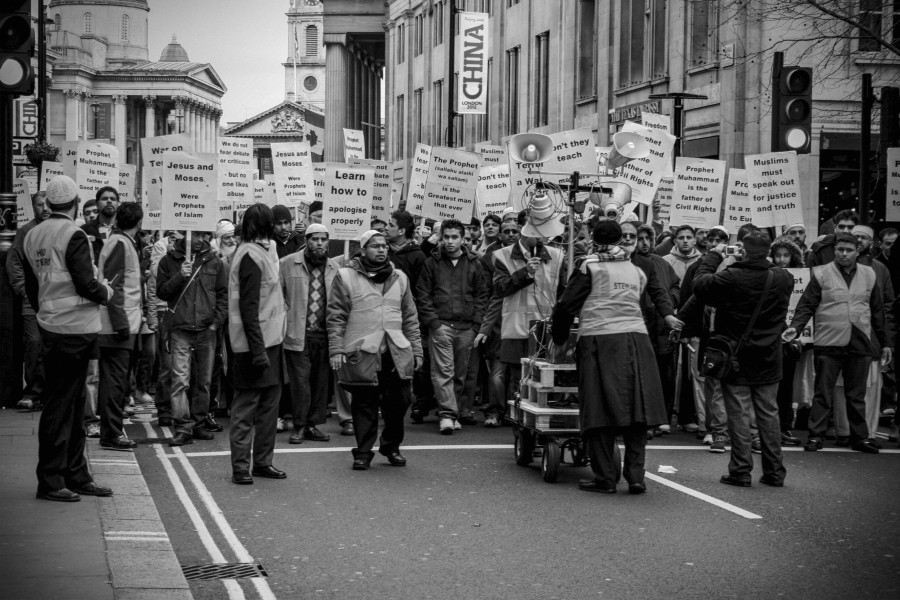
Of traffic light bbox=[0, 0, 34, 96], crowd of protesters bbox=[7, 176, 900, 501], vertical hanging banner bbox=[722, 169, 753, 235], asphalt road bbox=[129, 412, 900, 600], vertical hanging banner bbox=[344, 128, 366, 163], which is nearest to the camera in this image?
asphalt road bbox=[129, 412, 900, 600]

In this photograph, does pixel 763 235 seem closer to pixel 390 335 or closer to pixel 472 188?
pixel 390 335

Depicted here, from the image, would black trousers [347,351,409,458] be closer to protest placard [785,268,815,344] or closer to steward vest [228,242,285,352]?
steward vest [228,242,285,352]

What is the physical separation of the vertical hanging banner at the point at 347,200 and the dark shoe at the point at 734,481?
5.94 meters

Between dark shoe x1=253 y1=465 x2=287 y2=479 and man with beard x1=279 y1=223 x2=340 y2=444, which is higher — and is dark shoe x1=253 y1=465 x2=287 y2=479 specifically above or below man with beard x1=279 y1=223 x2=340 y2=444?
Result: below

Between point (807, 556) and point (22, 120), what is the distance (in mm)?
→ 29650

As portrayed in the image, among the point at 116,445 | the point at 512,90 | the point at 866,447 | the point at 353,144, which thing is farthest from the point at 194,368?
the point at 512,90

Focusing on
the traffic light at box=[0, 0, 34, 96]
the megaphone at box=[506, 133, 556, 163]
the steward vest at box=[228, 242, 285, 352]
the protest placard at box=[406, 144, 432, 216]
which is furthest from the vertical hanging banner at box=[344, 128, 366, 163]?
the steward vest at box=[228, 242, 285, 352]

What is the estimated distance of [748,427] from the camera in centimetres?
1030

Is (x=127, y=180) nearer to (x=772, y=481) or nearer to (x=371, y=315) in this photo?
(x=371, y=315)

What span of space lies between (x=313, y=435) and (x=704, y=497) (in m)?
4.25

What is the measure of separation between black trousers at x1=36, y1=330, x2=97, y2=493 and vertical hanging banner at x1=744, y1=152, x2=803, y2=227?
889 centimetres

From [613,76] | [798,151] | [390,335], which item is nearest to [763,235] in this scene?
[390,335]

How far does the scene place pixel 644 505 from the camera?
30.4 ft

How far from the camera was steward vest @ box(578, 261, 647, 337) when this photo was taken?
31.9 feet
